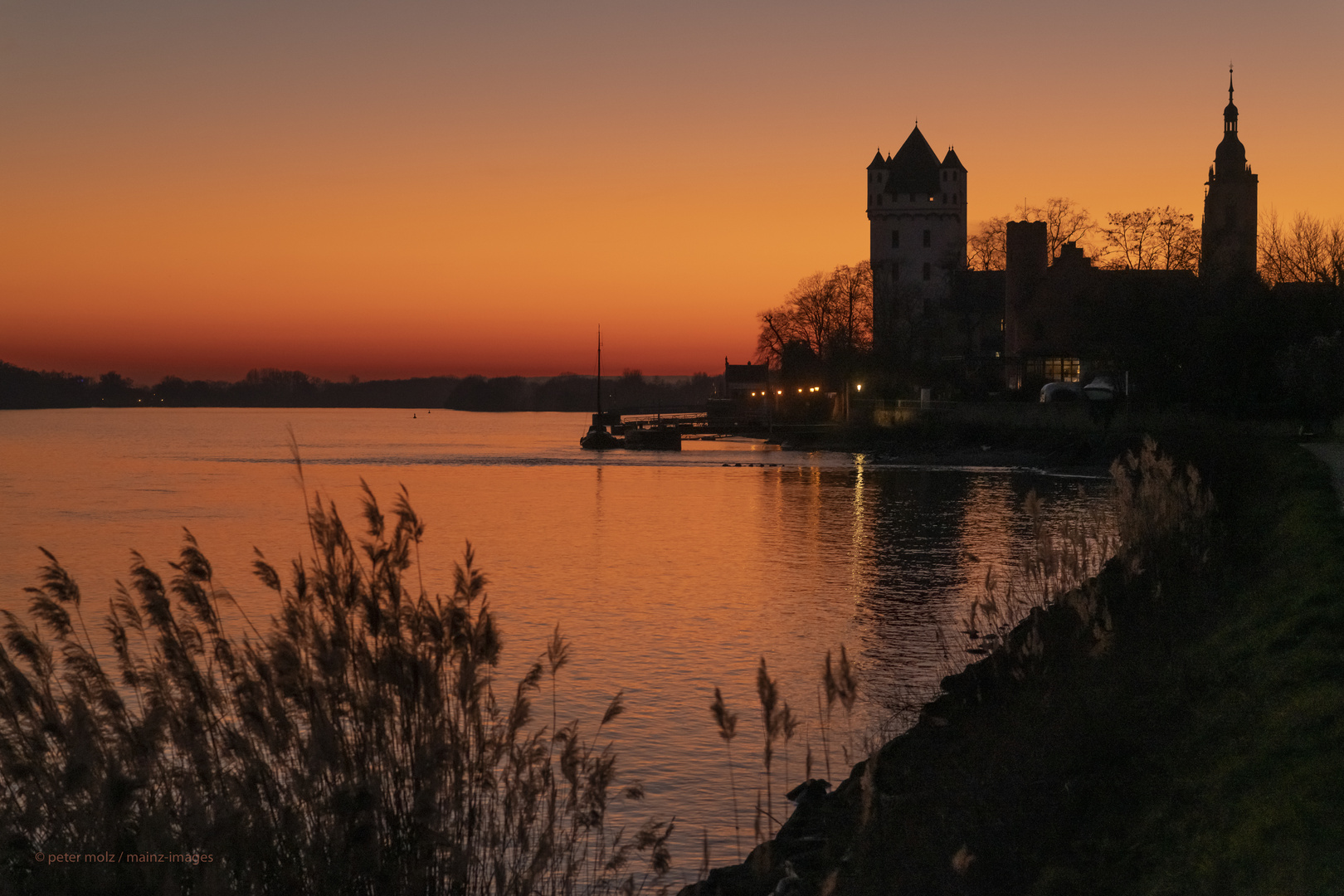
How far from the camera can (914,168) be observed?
5172 inches

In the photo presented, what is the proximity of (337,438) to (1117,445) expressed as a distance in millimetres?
120434

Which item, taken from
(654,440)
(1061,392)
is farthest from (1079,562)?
(654,440)

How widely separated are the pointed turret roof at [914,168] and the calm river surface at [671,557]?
5641cm

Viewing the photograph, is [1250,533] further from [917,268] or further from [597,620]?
[917,268]

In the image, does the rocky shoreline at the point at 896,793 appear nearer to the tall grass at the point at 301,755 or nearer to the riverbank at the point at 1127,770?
the riverbank at the point at 1127,770

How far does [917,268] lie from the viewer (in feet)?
421

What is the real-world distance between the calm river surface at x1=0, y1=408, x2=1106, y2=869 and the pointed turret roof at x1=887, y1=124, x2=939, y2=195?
5641 centimetres

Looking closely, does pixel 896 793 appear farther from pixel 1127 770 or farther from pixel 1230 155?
pixel 1230 155

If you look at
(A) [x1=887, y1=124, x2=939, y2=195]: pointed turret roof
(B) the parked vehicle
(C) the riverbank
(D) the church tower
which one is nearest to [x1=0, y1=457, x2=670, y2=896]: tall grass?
(C) the riverbank

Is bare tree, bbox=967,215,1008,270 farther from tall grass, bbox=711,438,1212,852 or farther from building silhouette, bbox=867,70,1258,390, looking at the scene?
tall grass, bbox=711,438,1212,852

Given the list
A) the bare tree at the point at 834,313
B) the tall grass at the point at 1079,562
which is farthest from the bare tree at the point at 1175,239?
the tall grass at the point at 1079,562

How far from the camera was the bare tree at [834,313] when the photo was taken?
113 m

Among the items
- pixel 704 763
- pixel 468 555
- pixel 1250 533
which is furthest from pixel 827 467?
pixel 468 555

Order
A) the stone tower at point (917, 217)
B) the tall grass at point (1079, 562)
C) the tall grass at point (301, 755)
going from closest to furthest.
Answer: the tall grass at point (301, 755) < the tall grass at point (1079, 562) < the stone tower at point (917, 217)
